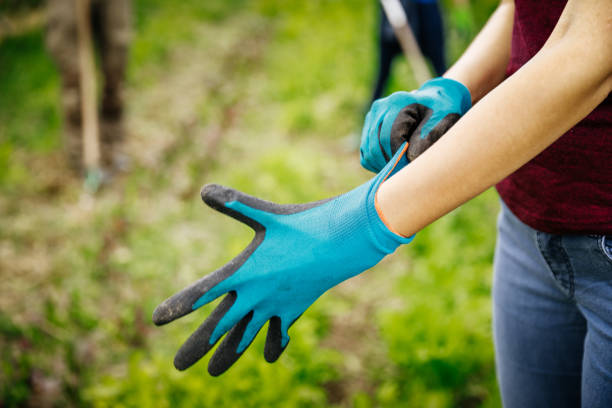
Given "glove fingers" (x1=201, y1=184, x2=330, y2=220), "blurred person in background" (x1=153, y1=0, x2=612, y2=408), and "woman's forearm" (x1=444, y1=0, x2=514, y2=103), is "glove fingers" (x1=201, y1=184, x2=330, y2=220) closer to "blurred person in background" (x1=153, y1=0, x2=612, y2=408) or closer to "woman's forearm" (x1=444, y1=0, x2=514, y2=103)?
"blurred person in background" (x1=153, y1=0, x2=612, y2=408)

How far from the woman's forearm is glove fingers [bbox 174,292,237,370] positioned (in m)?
0.73

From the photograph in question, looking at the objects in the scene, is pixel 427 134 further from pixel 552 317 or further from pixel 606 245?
pixel 552 317

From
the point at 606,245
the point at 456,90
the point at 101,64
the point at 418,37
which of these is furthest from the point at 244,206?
the point at 101,64

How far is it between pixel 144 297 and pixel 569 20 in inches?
101

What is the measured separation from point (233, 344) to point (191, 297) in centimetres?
15

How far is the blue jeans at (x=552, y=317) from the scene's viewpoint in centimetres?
77

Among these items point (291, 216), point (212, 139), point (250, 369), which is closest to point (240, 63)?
point (212, 139)

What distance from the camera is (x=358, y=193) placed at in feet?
2.55

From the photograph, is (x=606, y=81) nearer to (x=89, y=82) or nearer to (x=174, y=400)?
(x=174, y=400)

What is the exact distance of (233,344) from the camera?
89cm

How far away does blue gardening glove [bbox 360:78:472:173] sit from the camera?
2.94 feet

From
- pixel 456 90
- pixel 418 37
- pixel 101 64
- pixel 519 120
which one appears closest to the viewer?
pixel 519 120

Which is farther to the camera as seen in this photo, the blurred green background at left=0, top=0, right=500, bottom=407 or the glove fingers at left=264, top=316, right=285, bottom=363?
the blurred green background at left=0, top=0, right=500, bottom=407

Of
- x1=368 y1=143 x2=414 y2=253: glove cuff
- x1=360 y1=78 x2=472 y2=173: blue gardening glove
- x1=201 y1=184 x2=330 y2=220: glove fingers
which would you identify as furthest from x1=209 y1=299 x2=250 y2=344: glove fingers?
x1=360 y1=78 x2=472 y2=173: blue gardening glove
